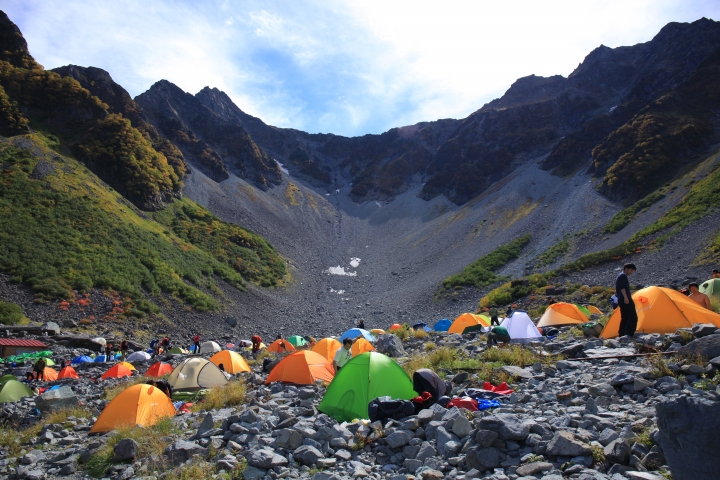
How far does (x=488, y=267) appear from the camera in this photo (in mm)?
48938

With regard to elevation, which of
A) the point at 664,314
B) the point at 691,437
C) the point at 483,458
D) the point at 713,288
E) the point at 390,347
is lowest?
the point at 390,347

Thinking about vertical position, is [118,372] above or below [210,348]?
above

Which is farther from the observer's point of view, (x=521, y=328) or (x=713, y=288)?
(x=521, y=328)

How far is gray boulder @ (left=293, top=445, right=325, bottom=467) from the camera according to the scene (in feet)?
18.9

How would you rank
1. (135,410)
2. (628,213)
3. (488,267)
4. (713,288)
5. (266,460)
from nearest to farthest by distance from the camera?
(266,460) < (135,410) < (713,288) < (628,213) < (488,267)

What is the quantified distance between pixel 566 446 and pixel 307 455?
3440 millimetres

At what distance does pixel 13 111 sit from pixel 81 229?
22327 millimetres

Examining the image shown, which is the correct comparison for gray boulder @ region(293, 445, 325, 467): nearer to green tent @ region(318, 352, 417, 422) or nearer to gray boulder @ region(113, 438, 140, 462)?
green tent @ region(318, 352, 417, 422)

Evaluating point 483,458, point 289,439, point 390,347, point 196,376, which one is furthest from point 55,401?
point 483,458

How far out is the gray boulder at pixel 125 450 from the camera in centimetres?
689

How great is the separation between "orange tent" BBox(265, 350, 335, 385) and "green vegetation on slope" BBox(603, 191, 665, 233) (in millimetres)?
45522

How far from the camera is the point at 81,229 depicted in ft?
124

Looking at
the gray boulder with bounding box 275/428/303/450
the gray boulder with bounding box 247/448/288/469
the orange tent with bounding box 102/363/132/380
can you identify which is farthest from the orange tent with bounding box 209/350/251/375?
the gray boulder with bounding box 247/448/288/469

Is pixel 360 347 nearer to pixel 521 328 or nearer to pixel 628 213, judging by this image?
pixel 521 328
